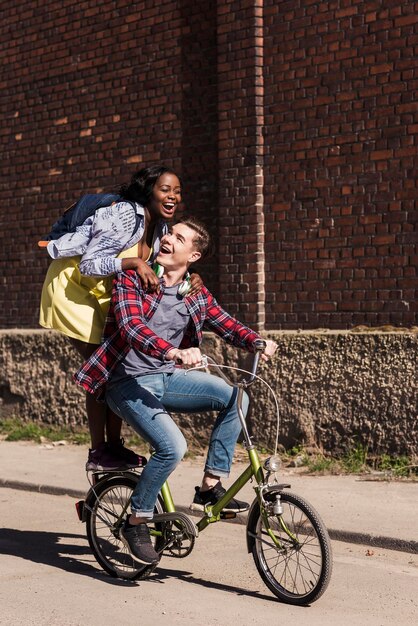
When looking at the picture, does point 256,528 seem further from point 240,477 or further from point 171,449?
point 171,449

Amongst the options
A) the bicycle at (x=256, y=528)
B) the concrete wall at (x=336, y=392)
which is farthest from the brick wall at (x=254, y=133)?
the bicycle at (x=256, y=528)

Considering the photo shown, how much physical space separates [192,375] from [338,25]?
4797 mm

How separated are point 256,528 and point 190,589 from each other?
54cm

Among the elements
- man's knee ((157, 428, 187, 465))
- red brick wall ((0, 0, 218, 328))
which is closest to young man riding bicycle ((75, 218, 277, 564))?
man's knee ((157, 428, 187, 465))

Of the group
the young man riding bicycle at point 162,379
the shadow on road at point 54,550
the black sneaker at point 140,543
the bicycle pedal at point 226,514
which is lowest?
the shadow on road at point 54,550

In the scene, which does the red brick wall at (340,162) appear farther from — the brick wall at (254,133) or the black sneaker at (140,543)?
the black sneaker at (140,543)

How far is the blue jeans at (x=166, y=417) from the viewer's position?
18.5ft

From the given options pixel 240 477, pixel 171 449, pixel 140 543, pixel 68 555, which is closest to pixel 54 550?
pixel 68 555

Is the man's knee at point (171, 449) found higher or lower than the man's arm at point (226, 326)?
lower

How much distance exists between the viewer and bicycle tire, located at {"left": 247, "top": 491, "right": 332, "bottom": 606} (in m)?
5.27

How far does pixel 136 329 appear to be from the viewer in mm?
5543

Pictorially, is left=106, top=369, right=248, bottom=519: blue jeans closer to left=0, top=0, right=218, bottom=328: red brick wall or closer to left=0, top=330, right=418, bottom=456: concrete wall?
left=0, top=330, right=418, bottom=456: concrete wall

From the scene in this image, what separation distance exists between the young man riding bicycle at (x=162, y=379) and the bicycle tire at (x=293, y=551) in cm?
22

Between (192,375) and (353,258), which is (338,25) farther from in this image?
(192,375)
